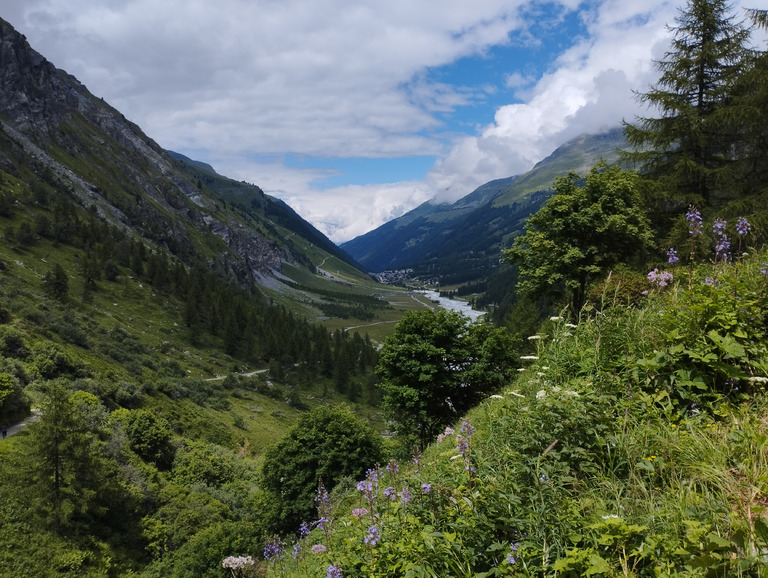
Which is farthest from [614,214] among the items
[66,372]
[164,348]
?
[164,348]

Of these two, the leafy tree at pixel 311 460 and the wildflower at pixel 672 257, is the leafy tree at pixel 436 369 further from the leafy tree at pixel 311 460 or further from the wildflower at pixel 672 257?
the wildflower at pixel 672 257

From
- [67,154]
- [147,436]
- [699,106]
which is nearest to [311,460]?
[147,436]

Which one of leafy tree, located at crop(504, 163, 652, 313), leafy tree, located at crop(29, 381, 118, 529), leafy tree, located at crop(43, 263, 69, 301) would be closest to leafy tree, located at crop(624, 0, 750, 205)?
leafy tree, located at crop(504, 163, 652, 313)

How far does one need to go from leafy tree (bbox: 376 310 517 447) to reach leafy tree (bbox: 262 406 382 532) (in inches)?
162

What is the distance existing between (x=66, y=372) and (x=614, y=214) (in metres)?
52.5

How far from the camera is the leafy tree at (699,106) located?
19484 millimetres

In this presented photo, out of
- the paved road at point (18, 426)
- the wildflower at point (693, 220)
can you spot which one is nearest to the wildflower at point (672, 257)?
the wildflower at point (693, 220)

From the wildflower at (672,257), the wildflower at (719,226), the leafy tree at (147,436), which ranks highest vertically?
the wildflower at (719,226)

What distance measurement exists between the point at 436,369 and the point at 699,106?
19.1 metres

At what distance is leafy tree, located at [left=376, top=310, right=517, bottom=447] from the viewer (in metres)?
20.6

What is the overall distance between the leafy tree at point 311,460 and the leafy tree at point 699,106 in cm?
2229

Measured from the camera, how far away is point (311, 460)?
80.1ft

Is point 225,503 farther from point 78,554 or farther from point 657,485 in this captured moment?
point 657,485

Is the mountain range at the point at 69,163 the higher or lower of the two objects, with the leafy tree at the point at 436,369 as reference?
higher
